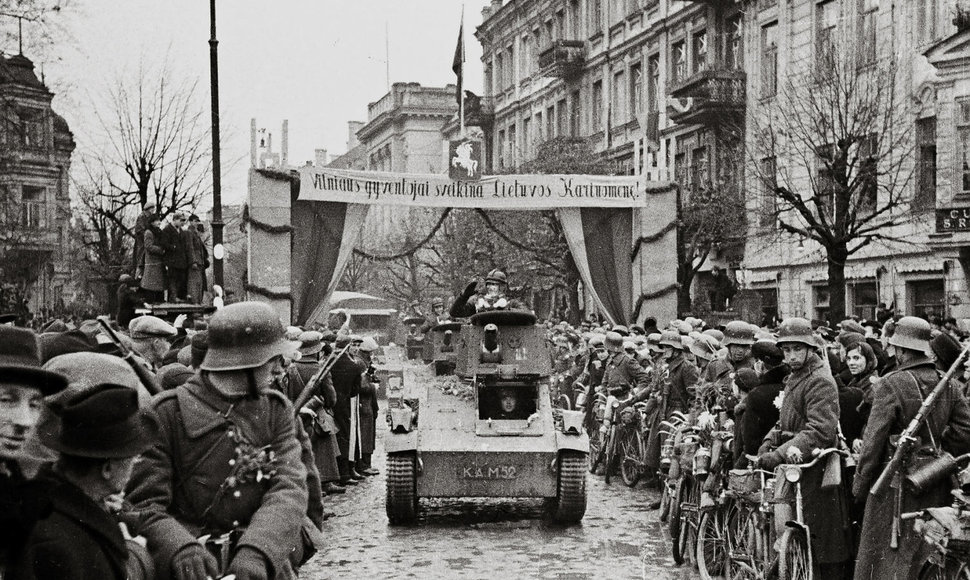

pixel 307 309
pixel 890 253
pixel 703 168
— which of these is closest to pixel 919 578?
pixel 307 309

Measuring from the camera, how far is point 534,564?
1110 centimetres

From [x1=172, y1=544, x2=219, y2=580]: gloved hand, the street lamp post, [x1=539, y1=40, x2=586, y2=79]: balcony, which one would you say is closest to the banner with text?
the street lamp post

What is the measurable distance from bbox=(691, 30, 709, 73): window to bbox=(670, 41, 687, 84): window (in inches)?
26.6

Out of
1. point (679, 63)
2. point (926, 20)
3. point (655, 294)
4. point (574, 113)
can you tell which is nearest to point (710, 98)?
point (679, 63)

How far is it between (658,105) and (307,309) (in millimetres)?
27260

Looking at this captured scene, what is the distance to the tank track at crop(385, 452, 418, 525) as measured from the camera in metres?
13.1

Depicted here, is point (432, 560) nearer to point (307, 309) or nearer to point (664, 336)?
point (664, 336)

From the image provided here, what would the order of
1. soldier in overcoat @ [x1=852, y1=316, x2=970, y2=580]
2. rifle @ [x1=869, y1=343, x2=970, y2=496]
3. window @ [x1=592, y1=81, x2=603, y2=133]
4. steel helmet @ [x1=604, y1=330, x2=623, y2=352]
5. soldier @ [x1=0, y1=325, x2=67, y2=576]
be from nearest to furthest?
soldier @ [x1=0, y1=325, x2=67, y2=576]
rifle @ [x1=869, y1=343, x2=970, y2=496]
soldier in overcoat @ [x1=852, y1=316, x2=970, y2=580]
steel helmet @ [x1=604, y1=330, x2=623, y2=352]
window @ [x1=592, y1=81, x2=603, y2=133]

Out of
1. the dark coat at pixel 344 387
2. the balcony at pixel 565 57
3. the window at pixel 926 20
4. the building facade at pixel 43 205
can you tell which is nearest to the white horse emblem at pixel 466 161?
the dark coat at pixel 344 387

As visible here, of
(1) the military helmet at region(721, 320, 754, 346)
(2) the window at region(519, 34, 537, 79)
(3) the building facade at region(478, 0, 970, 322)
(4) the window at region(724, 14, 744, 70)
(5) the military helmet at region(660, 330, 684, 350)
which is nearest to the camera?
(1) the military helmet at region(721, 320, 754, 346)

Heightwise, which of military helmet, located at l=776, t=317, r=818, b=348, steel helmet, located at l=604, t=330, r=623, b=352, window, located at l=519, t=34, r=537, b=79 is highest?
window, located at l=519, t=34, r=537, b=79

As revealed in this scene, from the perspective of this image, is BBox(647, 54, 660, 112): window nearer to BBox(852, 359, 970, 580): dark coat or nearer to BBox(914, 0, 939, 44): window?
BBox(914, 0, 939, 44): window

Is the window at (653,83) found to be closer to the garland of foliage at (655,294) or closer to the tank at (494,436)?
the garland of foliage at (655,294)

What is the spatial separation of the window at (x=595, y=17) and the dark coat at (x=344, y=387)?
3735 cm
